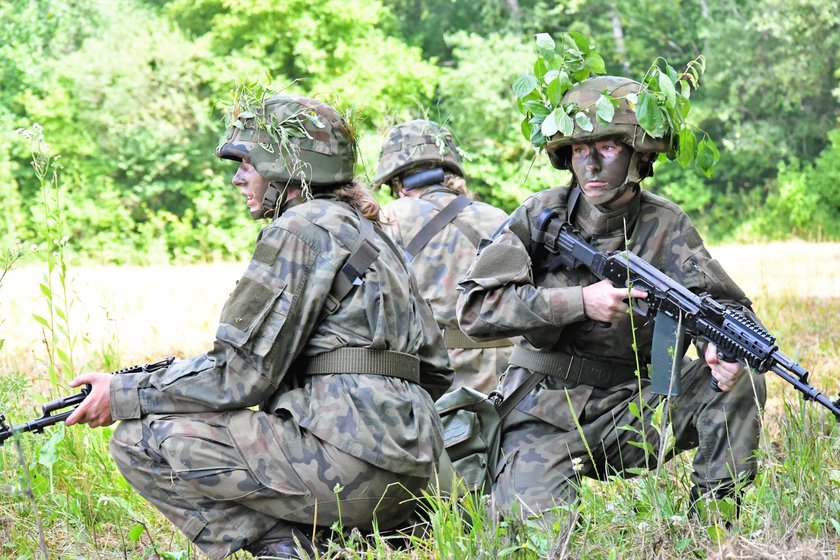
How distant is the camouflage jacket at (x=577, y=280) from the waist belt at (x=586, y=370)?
1.3 inches

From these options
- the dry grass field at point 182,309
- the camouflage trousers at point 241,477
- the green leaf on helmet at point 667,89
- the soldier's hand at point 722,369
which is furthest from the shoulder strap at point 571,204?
the dry grass field at point 182,309

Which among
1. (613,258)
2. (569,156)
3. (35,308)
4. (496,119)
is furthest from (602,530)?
(496,119)

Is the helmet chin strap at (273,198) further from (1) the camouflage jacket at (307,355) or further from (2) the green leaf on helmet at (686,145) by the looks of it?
(2) the green leaf on helmet at (686,145)

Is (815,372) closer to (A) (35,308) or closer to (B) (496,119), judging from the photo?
(A) (35,308)

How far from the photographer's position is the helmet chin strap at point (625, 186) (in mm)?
4930

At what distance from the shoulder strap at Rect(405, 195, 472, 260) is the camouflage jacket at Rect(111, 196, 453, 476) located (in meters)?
2.21

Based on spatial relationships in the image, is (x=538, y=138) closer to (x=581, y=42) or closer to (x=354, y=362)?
(x=581, y=42)

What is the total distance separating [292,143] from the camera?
176 inches

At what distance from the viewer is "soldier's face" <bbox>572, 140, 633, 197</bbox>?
16.2ft

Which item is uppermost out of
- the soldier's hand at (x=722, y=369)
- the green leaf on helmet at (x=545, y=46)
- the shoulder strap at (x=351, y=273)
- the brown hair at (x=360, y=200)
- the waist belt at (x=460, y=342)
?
the green leaf on helmet at (x=545, y=46)

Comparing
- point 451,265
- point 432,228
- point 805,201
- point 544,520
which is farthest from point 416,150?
point 805,201

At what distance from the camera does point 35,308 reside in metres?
13.1

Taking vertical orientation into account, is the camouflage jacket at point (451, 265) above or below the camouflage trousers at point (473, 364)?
above

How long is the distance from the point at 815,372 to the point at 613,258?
348cm
